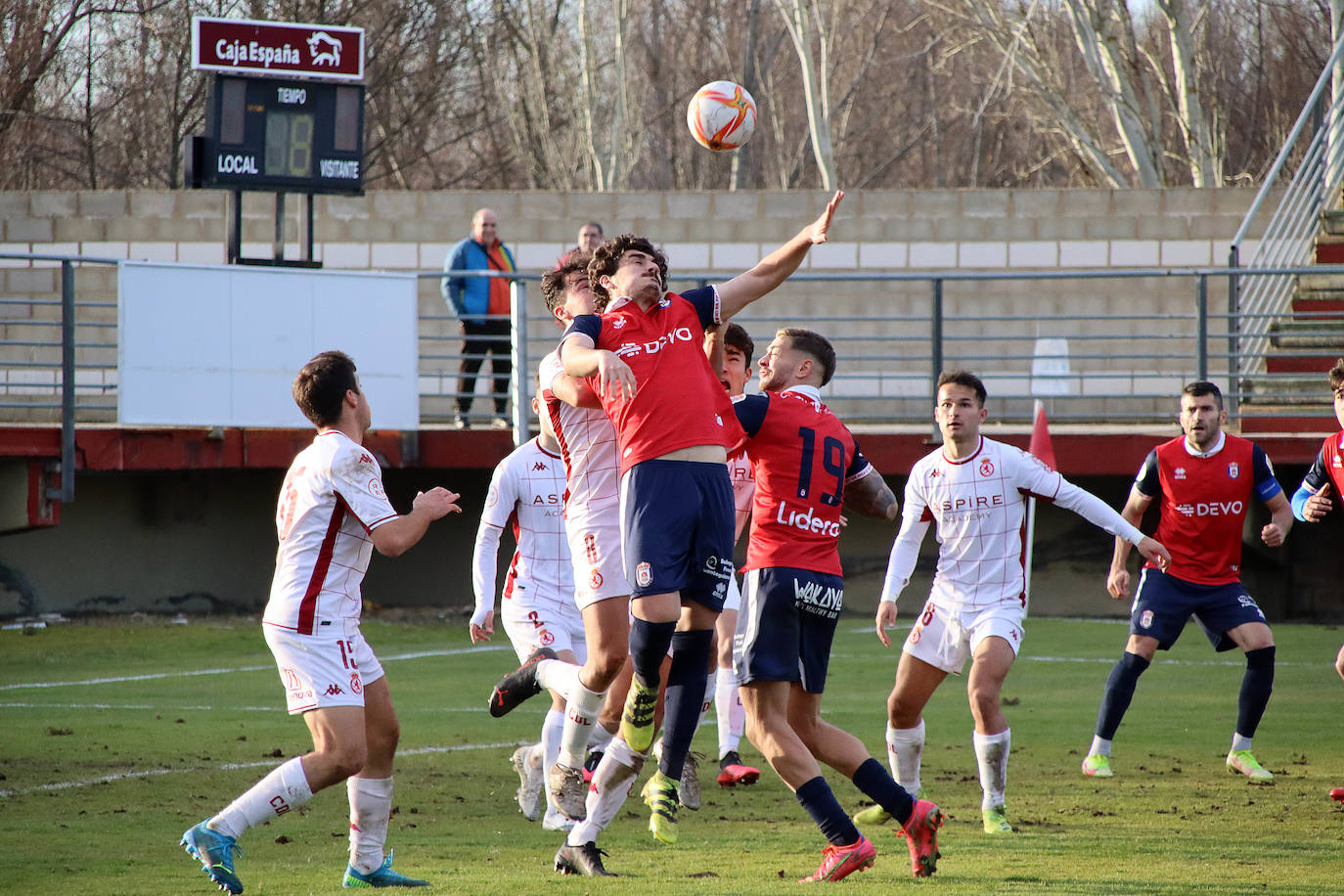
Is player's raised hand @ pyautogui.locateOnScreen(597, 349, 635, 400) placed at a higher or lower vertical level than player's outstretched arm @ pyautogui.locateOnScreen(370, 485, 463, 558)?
higher

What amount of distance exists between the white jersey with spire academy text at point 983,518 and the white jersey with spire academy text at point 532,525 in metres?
1.56

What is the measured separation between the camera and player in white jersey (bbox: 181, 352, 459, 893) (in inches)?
216

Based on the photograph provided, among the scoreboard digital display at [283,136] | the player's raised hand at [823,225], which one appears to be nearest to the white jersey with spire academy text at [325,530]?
the player's raised hand at [823,225]

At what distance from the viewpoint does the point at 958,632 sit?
714cm

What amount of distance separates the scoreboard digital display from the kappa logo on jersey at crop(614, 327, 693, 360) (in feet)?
36.0

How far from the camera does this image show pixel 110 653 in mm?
13867

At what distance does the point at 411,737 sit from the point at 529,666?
3.10m

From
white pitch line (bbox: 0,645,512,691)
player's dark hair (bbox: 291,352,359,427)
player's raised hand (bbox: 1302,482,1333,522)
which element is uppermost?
player's dark hair (bbox: 291,352,359,427)

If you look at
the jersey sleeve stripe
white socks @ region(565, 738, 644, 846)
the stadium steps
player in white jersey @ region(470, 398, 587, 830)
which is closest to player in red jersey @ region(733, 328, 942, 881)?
white socks @ region(565, 738, 644, 846)

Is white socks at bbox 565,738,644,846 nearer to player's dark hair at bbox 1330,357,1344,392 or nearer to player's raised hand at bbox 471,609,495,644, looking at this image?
player's raised hand at bbox 471,609,495,644

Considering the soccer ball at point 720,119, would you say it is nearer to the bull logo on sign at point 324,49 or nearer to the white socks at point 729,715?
the white socks at point 729,715

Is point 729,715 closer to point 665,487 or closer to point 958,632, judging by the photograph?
point 958,632

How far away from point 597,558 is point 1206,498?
4.16 metres

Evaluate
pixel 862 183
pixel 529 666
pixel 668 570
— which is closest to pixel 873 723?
pixel 529 666
